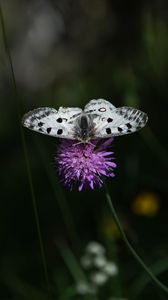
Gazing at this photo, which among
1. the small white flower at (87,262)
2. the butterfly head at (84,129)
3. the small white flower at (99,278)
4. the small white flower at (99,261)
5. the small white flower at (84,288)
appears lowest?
the small white flower at (84,288)

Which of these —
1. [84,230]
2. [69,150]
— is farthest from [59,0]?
[69,150]

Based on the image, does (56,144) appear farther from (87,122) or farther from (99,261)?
(87,122)

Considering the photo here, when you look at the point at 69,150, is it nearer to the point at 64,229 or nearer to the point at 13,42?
the point at 64,229

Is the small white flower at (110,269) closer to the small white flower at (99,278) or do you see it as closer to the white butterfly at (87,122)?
the small white flower at (99,278)

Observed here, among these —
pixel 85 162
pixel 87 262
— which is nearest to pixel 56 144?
pixel 87 262

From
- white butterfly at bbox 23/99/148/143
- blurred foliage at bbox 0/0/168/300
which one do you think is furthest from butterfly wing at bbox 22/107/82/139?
blurred foliage at bbox 0/0/168/300

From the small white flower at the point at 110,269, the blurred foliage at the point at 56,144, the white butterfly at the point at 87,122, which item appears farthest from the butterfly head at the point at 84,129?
the small white flower at the point at 110,269

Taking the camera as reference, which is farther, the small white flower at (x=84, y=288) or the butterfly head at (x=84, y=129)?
the small white flower at (x=84, y=288)

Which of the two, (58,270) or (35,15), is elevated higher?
(35,15)
